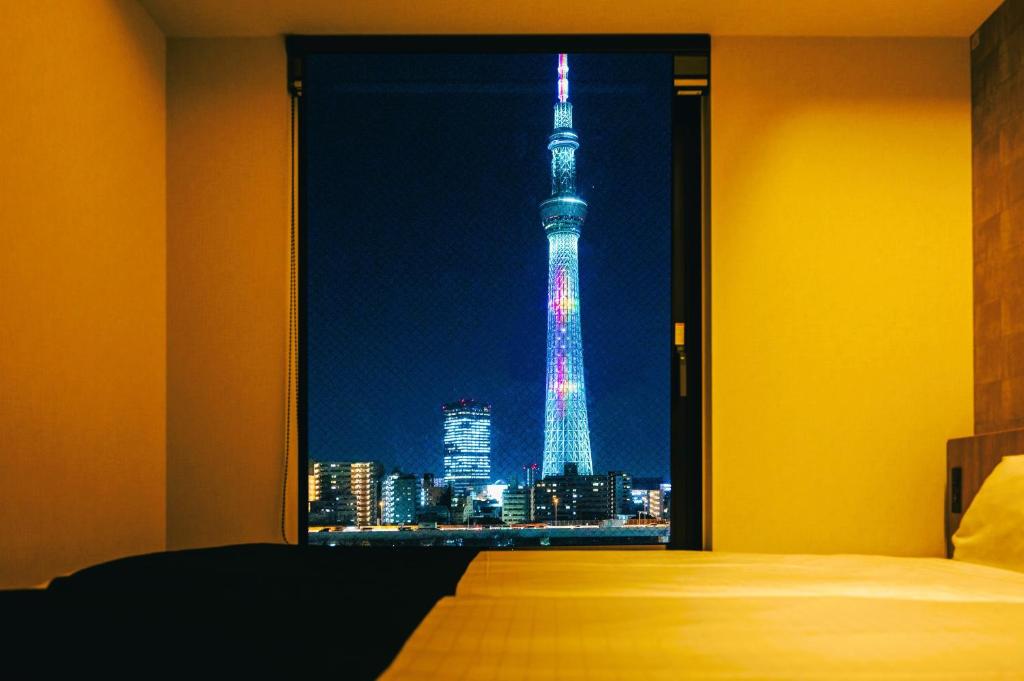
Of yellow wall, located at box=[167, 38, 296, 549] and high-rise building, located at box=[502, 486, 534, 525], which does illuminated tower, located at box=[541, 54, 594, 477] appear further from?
yellow wall, located at box=[167, 38, 296, 549]

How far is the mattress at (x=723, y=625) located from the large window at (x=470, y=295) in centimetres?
172

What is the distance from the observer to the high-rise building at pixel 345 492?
328cm

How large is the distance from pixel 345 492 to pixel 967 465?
3.37 metres

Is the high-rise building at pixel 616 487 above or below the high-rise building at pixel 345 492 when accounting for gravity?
below

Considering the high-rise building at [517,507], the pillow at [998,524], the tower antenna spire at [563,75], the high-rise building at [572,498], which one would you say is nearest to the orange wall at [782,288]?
the pillow at [998,524]

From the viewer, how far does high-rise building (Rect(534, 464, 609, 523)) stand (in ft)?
19.4

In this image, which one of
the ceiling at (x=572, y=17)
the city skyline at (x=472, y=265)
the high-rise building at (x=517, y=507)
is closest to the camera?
the ceiling at (x=572, y=17)

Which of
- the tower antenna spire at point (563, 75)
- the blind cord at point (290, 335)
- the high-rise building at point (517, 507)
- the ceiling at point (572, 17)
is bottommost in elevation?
the high-rise building at point (517, 507)

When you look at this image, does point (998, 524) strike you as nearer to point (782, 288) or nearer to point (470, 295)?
point (782, 288)

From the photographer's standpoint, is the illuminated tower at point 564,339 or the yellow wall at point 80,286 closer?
the yellow wall at point 80,286

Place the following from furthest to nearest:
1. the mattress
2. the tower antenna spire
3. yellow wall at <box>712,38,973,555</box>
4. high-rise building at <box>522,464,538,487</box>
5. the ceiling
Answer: the tower antenna spire, high-rise building at <box>522,464,538,487</box>, yellow wall at <box>712,38,973,555</box>, the ceiling, the mattress

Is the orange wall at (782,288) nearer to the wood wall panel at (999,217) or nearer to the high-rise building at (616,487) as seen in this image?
the wood wall panel at (999,217)

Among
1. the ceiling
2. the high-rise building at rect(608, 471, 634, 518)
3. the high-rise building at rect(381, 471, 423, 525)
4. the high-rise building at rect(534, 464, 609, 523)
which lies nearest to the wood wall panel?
the ceiling

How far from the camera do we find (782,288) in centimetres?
308
